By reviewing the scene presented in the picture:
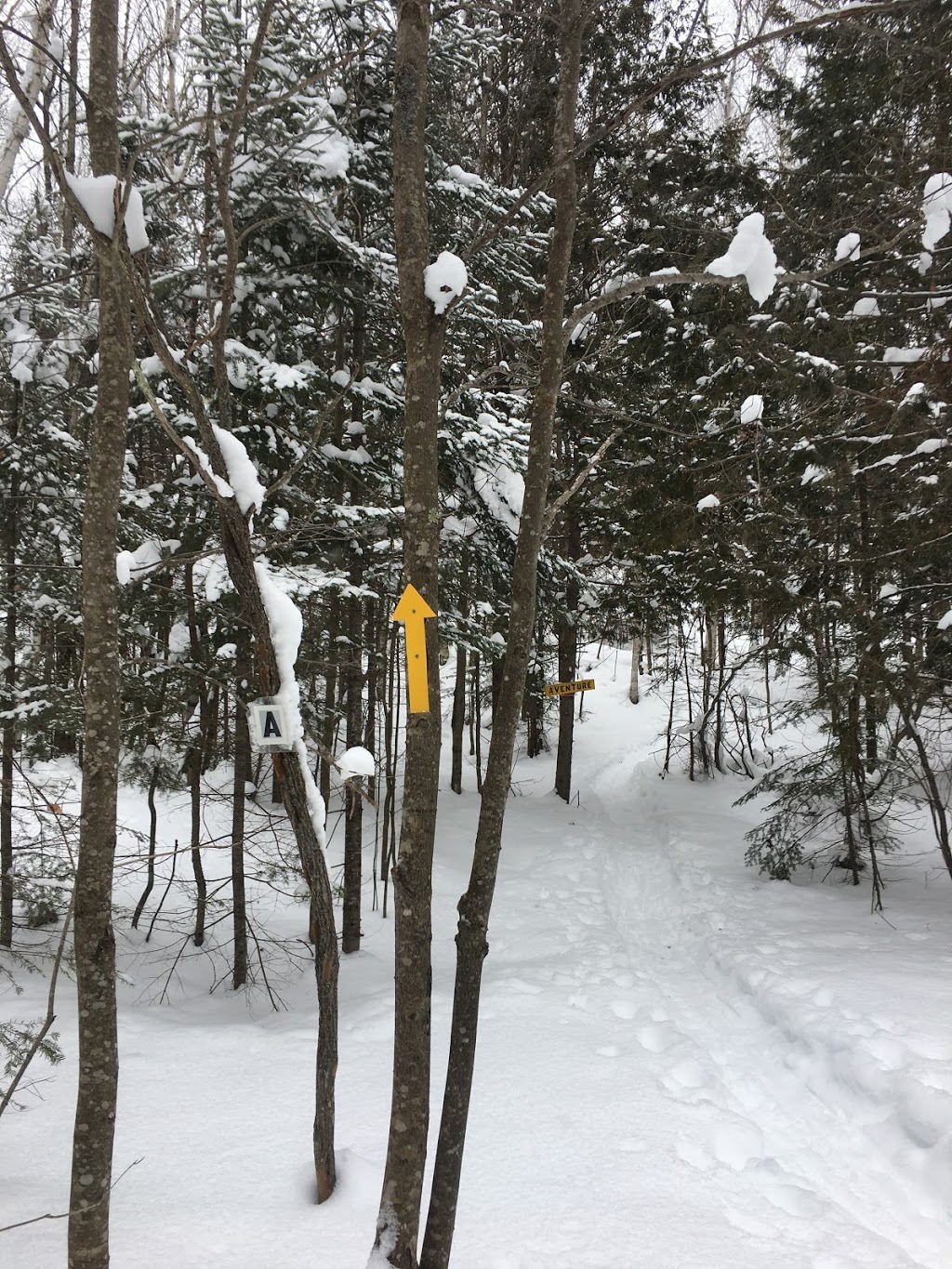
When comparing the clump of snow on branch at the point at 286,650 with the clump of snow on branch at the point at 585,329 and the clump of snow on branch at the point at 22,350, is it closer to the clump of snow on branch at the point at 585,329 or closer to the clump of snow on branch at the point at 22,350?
the clump of snow on branch at the point at 22,350

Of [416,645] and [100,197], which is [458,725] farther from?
[100,197]

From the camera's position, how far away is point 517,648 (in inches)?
124

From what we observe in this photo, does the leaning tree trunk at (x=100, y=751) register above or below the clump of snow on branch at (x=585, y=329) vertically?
below

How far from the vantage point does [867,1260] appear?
11.0 feet

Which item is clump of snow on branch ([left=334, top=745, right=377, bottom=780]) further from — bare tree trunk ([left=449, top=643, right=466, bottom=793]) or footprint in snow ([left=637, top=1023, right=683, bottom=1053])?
bare tree trunk ([left=449, top=643, right=466, bottom=793])

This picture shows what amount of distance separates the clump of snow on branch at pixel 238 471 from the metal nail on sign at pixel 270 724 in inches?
35.4

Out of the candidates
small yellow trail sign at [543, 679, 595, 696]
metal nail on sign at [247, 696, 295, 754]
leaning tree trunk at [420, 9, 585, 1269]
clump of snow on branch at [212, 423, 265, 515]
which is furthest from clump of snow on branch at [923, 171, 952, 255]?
small yellow trail sign at [543, 679, 595, 696]

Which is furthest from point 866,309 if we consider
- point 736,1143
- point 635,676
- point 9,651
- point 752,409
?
point 635,676

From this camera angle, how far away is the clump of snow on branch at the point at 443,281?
2559mm

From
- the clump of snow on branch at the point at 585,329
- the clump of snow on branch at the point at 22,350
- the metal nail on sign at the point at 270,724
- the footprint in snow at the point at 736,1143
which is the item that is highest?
the clump of snow on branch at the point at 585,329

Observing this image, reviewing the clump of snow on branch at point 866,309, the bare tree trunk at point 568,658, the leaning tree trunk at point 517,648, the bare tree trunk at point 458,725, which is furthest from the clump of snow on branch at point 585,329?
the leaning tree trunk at point 517,648

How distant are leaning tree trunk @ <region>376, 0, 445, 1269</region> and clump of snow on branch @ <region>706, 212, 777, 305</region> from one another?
1039 millimetres

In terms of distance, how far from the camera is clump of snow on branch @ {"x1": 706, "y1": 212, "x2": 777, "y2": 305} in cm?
254

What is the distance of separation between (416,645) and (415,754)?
0.40 metres
